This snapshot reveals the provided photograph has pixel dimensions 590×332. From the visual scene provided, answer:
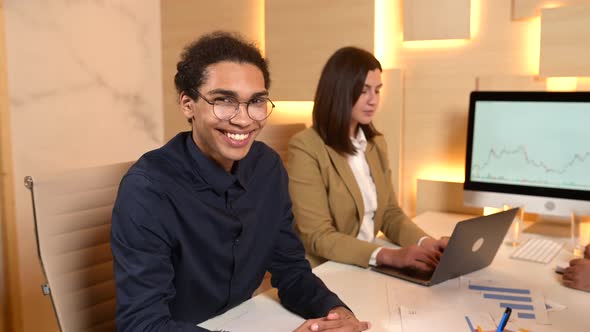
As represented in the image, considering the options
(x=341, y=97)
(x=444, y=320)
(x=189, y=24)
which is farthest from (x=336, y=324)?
(x=189, y=24)

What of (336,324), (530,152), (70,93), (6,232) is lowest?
(6,232)

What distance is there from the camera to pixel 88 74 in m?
3.00

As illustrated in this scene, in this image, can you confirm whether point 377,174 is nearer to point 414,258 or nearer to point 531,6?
point 414,258

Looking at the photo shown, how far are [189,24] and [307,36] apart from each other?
2.54 ft

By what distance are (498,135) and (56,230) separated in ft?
5.37

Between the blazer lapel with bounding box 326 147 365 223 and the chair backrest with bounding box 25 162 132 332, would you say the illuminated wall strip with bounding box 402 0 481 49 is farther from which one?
the chair backrest with bounding box 25 162 132 332

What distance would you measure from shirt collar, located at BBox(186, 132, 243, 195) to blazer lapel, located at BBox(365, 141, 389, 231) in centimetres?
96

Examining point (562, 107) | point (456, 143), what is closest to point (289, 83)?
point (456, 143)

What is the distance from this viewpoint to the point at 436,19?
2.51m

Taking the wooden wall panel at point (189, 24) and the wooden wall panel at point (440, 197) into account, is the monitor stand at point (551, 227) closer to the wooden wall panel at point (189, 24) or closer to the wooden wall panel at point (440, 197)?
the wooden wall panel at point (440, 197)

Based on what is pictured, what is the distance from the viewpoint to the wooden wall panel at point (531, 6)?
229cm

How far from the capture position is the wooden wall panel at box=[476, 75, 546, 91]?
2.37 metres

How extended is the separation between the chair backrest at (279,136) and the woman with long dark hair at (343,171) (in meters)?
0.37

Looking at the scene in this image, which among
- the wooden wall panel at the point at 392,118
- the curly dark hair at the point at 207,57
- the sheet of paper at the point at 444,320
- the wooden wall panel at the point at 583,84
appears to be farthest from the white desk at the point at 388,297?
the wooden wall panel at the point at 392,118
